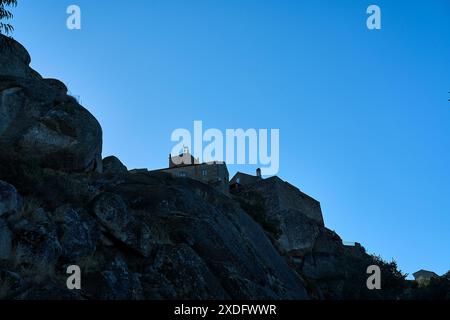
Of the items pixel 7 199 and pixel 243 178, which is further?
pixel 243 178

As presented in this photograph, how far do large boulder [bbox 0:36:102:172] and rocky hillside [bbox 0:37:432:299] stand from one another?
0.05 meters

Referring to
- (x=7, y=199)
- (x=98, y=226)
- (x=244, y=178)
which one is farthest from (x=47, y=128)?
(x=244, y=178)

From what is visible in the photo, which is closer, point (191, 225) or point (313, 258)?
point (191, 225)

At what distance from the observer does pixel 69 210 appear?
55.7 feet

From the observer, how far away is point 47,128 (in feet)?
86.1

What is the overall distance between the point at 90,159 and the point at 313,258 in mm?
34051

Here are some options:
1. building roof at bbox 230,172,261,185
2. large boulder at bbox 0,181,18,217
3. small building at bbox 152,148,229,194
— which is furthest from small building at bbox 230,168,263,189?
large boulder at bbox 0,181,18,217

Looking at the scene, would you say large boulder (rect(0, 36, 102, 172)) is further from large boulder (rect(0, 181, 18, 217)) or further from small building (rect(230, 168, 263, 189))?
small building (rect(230, 168, 263, 189))

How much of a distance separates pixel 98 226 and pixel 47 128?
1043cm

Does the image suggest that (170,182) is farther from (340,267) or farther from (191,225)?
(340,267)

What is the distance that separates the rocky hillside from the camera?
47.8ft

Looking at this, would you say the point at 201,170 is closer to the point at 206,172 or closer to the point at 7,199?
the point at 206,172
